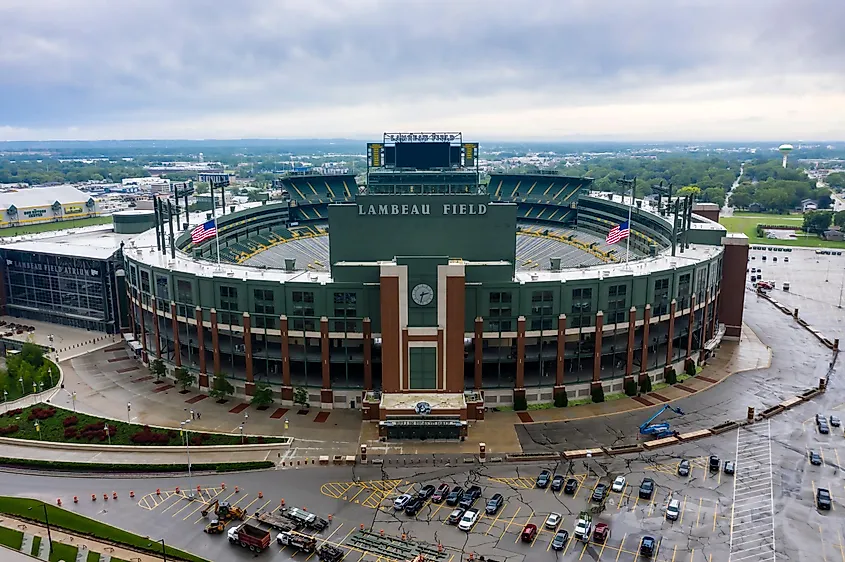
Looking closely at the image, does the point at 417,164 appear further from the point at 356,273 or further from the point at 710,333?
the point at 710,333

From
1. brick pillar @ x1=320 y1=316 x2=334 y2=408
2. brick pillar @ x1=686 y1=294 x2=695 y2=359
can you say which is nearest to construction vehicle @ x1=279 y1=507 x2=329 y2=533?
brick pillar @ x1=320 y1=316 x2=334 y2=408

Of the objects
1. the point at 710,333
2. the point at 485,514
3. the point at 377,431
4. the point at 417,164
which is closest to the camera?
the point at 485,514

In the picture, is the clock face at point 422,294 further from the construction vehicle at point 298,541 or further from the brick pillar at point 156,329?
the brick pillar at point 156,329

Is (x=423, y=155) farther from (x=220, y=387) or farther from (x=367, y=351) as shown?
(x=220, y=387)

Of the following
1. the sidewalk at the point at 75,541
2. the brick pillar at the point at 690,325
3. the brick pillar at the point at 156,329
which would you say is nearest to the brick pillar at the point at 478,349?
the brick pillar at the point at 690,325

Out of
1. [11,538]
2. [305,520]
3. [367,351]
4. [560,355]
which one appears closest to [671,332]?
[560,355]

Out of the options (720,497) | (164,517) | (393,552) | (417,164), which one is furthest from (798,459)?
(417,164)

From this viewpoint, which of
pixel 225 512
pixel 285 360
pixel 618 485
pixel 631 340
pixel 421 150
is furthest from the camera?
pixel 421 150
